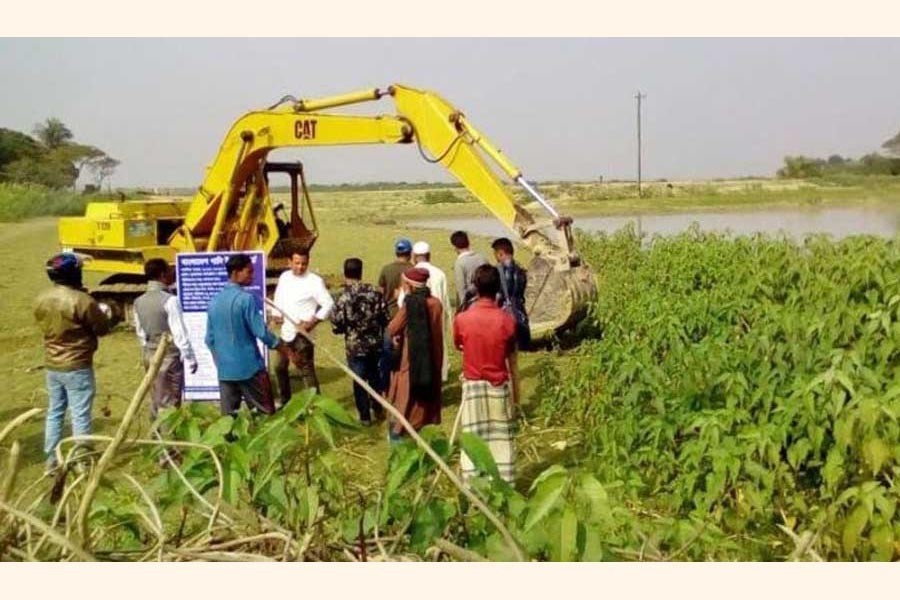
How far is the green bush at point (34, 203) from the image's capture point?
4247cm

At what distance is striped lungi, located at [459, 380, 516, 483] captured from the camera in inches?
212

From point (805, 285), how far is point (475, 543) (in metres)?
6.04

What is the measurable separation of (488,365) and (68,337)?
3.05 metres

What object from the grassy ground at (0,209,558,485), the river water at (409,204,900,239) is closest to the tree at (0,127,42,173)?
the river water at (409,204,900,239)

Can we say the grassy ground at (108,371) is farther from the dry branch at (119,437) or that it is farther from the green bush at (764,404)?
the green bush at (764,404)

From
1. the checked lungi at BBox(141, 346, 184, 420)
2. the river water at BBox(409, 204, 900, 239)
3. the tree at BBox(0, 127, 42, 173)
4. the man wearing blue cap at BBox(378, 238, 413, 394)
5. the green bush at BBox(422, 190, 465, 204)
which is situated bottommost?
the checked lungi at BBox(141, 346, 184, 420)

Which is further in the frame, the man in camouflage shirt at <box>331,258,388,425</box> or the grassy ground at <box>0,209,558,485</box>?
the man in camouflage shirt at <box>331,258,388,425</box>

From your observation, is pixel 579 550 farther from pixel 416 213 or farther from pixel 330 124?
pixel 416 213

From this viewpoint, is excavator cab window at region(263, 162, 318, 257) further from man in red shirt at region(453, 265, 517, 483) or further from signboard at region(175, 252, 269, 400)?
man in red shirt at region(453, 265, 517, 483)

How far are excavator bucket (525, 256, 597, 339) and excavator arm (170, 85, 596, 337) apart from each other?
0.01m

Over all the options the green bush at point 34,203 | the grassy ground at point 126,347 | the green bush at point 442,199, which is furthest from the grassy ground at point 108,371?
the green bush at point 442,199

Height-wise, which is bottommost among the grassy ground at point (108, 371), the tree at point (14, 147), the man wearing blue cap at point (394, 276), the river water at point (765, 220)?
the grassy ground at point (108, 371)

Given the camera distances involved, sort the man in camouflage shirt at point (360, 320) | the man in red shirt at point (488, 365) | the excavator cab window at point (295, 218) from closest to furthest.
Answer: the man in red shirt at point (488, 365) → the man in camouflage shirt at point (360, 320) → the excavator cab window at point (295, 218)

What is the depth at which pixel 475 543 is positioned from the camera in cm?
240
